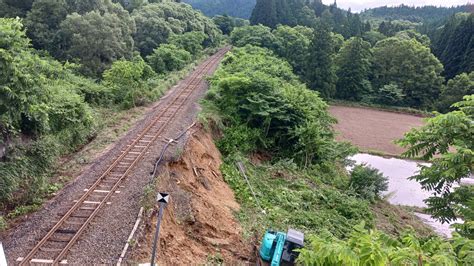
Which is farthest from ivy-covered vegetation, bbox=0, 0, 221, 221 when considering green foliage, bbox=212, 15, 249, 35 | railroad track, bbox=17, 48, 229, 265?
green foliage, bbox=212, 15, 249, 35

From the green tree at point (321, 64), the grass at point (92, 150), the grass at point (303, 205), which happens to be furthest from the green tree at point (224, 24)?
the grass at point (303, 205)

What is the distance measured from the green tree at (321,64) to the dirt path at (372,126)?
165 inches

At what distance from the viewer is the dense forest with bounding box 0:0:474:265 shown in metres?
8.45

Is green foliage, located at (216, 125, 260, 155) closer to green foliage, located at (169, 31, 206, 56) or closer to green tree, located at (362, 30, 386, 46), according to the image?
green foliage, located at (169, 31, 206, 56)

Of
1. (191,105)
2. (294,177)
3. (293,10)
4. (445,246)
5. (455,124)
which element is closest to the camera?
(445,246)

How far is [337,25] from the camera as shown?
292 ft

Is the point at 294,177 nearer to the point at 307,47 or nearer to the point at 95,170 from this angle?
the point at 95,170

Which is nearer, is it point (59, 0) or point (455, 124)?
point (455, 124)

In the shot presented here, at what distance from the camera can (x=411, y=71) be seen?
201ft

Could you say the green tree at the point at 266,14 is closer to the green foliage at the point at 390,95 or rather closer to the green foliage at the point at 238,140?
the green foliage at the point at 390,95

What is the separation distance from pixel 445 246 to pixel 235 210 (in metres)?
12.0

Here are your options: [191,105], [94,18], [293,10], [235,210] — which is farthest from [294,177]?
[293,10]

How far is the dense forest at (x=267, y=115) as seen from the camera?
8445 mm

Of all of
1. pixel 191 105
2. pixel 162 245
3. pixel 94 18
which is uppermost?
pixel 94 18
